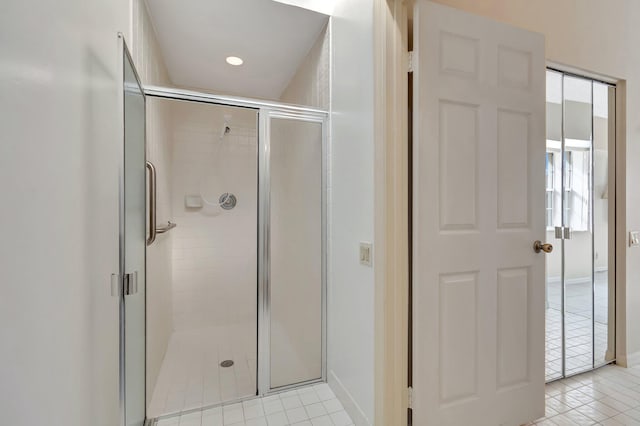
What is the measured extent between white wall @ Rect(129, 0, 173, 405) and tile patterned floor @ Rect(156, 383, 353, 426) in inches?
14.5

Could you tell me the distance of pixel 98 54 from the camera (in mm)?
1100

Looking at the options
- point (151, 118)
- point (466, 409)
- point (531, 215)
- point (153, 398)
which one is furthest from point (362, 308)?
point (151, 118)

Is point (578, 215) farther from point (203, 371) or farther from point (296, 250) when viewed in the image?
point (203, 371)

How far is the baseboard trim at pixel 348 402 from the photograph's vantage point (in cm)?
156

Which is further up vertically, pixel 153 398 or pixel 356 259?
pixel 356 259

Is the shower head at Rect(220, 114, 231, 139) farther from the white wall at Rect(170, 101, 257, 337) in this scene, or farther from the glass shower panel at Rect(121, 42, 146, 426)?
the glass shower panel at Rect(121, 42, 146, 426)

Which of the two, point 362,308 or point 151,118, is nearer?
point 362,308

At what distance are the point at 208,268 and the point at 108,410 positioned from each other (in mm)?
1988

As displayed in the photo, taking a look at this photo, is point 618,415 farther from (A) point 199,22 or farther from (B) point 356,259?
(A) point 199,22

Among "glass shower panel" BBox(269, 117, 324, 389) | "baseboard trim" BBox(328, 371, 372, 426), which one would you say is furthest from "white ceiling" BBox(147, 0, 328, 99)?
"baseboard trim" BBox(328, 371, 372, 426)

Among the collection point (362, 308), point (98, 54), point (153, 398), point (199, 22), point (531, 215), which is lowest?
point (153, 398)

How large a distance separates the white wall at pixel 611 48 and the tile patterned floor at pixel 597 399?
0.84 ft

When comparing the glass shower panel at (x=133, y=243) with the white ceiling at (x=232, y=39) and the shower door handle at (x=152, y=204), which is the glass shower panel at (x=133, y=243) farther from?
the white ceiling at (x=232, y=39)

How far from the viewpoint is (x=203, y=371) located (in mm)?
2156
